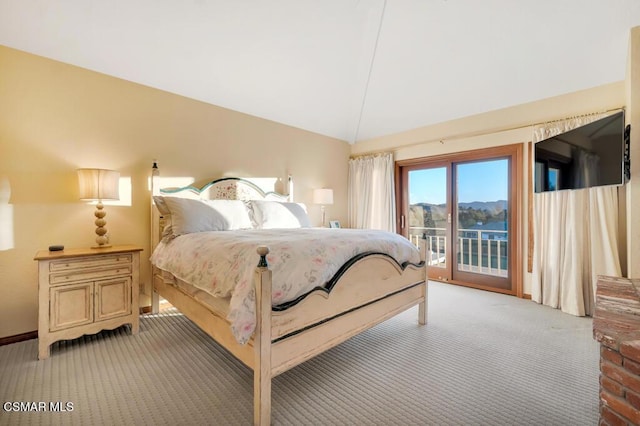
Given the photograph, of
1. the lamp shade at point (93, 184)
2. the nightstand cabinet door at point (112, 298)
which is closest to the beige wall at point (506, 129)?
the lamp shade at point (93, 184)

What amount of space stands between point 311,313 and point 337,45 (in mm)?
3080

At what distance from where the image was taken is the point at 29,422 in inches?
56.9

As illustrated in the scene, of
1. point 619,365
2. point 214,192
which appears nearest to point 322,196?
point 214,192

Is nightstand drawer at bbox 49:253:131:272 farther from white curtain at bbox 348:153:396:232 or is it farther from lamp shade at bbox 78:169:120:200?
white curtain at bbox 348:153:396:232

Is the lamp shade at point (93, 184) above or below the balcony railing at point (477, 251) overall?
above

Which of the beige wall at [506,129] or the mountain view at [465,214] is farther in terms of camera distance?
the mountain view at [465,214]

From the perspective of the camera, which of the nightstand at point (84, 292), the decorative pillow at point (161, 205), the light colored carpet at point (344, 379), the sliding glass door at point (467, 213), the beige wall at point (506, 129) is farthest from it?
the sliding glass door at point (467, 213)

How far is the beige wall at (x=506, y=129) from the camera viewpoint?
301 centimetres

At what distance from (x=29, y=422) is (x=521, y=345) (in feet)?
10.8

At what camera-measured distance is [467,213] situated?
4152mm

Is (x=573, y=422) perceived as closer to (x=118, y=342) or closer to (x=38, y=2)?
(x=118, y=342)

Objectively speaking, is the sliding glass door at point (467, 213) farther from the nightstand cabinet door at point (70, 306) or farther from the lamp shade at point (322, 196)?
the nightstand cabinet door at point (70, 306)

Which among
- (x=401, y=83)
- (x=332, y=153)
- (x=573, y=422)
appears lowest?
(x=573, y=422)

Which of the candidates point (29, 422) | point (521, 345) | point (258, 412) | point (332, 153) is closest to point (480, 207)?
point (521, 345)
